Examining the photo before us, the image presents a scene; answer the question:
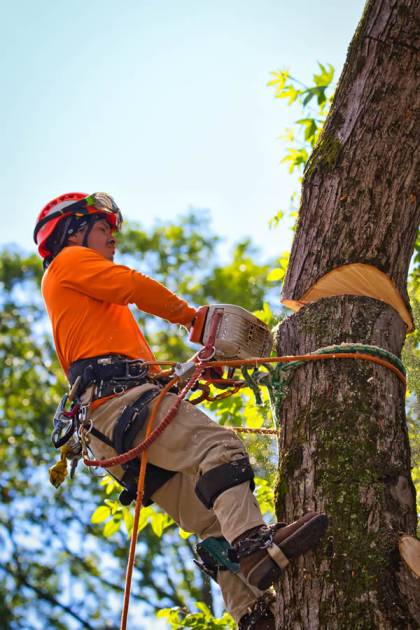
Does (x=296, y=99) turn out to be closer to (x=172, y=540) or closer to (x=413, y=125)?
(x=413, y=125)

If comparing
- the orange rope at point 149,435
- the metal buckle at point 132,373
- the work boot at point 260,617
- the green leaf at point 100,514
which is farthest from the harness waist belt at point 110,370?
the green leaf at point 100,514

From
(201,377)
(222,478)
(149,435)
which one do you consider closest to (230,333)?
(201,377)

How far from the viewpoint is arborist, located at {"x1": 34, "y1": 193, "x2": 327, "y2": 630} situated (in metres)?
2.65

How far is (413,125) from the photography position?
326cm

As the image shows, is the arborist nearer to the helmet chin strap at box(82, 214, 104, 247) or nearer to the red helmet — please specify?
the helmet chin strap at box(82, 214, 104, 247)

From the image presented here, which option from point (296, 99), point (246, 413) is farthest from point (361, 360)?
point (296, 99)

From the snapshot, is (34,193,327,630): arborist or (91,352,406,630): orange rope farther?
(91,352,406,630): orange rope

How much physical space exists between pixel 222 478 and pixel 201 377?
705mm

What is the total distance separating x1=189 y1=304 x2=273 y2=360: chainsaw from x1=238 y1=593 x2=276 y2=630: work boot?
93cm

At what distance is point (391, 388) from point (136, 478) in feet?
3.63

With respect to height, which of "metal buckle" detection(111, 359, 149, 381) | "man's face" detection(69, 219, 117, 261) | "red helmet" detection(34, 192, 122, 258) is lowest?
"metal buckle" detection(111, 359, 149, 381)

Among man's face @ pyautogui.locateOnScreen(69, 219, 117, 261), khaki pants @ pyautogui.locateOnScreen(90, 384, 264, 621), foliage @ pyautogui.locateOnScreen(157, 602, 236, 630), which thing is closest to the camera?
khaki pants @ pyautogui.locateOnScreen(90, 384, 264, 621)

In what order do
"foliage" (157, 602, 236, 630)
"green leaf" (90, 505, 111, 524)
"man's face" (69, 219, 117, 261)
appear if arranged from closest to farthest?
"man's face" (69, 219, 117, 261) < "foliage" (157, 602, 236, 630) < "green leaf" (90, 505, 111, 524)

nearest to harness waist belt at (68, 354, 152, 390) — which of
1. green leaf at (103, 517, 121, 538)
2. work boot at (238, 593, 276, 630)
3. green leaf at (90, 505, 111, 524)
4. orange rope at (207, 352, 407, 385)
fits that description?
orange rope at (207, 352, 407, 385)
